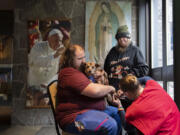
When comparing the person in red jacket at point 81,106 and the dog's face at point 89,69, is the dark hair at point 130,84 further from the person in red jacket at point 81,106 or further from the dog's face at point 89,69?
the dog's face at point 89,69

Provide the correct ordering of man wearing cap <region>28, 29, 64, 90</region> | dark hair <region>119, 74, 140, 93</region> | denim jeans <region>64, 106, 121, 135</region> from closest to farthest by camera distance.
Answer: denim jeans <region>64, 106, 121, 135</region> < dark hair <region>119, 74, 140, 93</region> < man wearing cap <region>28, 29, 64, 90</region>

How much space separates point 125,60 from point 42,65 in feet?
5.34

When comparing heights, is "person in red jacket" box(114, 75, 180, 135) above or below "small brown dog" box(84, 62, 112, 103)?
below

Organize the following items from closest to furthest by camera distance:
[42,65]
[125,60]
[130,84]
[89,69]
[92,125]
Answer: [92,125], [130,84], [89,69], [125,60], [42,65]

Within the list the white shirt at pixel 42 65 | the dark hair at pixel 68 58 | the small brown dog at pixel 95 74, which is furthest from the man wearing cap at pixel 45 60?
the dark hair at pixel 68 58

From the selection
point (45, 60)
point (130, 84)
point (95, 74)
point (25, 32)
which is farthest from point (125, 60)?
point (25, 32)

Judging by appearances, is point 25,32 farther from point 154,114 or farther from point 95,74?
point 154,114

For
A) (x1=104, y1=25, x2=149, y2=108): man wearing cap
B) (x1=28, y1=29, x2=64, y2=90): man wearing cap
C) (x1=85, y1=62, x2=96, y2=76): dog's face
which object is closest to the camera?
(x1=85, y1=62, x2=96, y2=76): dog's face

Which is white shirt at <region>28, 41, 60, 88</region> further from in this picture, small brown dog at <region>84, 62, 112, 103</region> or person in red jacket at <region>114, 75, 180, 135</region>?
person in red jacket at <region>114, 75, 180, 135</region>

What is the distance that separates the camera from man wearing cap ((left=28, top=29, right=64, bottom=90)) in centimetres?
364

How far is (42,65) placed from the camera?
366 cm

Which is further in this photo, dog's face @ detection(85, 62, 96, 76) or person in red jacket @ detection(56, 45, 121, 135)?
dog's face @ detection(85, 62, 96, 76)

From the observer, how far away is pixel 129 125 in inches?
63.1

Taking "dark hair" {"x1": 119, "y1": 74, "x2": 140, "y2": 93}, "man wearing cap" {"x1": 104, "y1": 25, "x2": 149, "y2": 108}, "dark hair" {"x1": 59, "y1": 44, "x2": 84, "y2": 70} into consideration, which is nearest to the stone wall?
"man wearing cap" {"x1": 104, "y1": 25, "x2": 149, "y2": 108}
